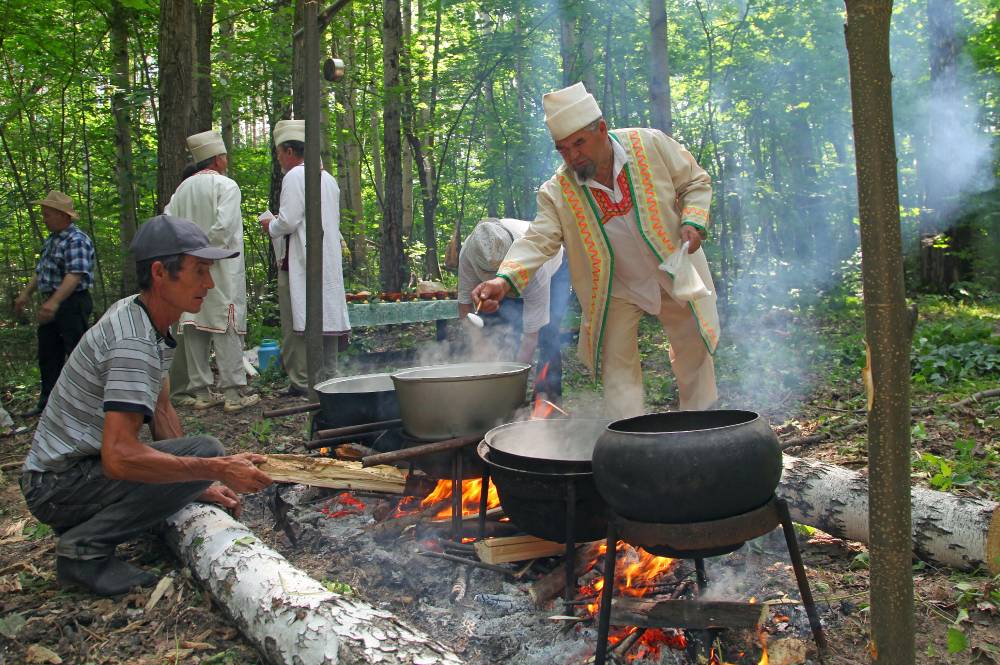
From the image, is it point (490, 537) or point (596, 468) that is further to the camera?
point (490, 537)

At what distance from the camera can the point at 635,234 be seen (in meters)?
4.42

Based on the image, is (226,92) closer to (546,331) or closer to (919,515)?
(546,331)

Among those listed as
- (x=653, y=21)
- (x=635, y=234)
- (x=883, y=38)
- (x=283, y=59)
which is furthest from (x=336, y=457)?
(x=283, y=59)

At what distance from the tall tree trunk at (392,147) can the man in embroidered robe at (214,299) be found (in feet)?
15.4

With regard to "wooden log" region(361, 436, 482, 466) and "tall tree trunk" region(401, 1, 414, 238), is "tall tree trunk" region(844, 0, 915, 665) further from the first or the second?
"tall tree trunk" region(401, 1, 414, 238)

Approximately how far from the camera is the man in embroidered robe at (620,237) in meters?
4.10

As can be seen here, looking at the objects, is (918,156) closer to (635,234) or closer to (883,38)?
(635,234)

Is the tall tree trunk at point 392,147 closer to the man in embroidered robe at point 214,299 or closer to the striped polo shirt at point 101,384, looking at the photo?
the man in embroidered robe at point 214,299

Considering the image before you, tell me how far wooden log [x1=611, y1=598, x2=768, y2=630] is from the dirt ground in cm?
36

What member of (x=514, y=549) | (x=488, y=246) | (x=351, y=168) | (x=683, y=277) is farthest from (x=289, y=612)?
(x=351, y=168)

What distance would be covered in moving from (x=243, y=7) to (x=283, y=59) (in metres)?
1.38

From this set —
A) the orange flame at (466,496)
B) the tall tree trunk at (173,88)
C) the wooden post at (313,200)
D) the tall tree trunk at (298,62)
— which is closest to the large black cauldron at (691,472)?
the orange flame at (466,496)

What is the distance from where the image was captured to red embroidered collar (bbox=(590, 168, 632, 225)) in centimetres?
431

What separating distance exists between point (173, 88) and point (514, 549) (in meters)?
6.45
